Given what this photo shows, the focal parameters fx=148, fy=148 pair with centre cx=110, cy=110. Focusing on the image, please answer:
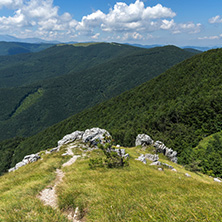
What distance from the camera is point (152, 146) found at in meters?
46.8

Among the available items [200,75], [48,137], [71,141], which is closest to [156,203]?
[71,141]

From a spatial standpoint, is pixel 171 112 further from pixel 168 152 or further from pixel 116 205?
pixel 116 205

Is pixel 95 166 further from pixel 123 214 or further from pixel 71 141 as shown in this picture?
pixel 71 141

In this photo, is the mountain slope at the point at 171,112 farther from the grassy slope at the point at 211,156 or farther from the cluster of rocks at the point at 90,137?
the cluster of rocks at the point at 90,137

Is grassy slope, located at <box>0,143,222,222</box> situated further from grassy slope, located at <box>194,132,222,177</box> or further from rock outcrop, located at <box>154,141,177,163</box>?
grassy slope, located at <box>194,132,222,177</box>

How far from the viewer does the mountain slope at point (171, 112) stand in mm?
76750

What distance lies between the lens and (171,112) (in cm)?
9556

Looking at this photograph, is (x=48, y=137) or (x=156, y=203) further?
(x=48, y=137)

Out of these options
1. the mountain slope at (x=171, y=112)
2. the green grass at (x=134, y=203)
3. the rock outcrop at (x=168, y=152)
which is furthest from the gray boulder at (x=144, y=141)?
the green grass at (x=134, y=203)

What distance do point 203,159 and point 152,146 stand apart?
68.2 ft

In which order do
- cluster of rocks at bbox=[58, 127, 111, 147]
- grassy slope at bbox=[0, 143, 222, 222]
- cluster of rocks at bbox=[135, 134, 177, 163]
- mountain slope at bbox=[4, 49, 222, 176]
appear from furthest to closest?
mountain slope at bbox=[4, 49, 222, 176] < cluster of rocks at bbox=[135, 134, 177, 163] < cluster of rocks at bbox=[58, 127, 111, 147] < grassy slope at bbox=[0, 143, 222, 222]

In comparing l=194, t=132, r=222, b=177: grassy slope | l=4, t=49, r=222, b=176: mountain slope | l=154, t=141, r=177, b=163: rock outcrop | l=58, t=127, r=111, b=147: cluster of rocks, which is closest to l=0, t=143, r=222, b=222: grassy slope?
l=58, t=127, r=111, b=147: cluster of rocks

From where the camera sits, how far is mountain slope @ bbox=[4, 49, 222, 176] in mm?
76750

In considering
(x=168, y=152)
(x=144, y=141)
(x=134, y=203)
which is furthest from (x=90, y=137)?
(x=134, y=203)
